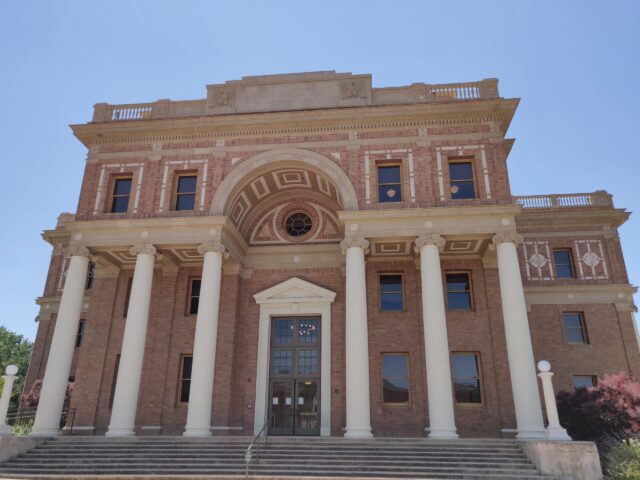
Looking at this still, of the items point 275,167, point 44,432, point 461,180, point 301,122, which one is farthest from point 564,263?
point 44,432

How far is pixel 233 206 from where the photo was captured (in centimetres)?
2189

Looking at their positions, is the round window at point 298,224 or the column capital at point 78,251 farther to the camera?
the round window at point 298,224

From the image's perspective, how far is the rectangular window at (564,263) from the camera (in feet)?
91.4

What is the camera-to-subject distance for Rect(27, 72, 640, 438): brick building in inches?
761

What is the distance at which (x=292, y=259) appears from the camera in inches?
934

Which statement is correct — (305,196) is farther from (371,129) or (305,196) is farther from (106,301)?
(106,301)

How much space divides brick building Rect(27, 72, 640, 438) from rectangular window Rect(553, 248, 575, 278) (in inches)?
305

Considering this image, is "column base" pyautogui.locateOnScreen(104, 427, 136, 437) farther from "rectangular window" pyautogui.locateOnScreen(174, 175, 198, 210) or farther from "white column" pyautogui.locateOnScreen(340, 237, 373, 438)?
"rectangular window" pyautogui.locateOnScreen(174, 175, 198, 210)

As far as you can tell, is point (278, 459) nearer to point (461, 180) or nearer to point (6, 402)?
point (6, 402)

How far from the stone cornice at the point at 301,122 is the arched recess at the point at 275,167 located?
112 cm

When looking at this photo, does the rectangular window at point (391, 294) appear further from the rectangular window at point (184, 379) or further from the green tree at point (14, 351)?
the green tree at point (14, 351)

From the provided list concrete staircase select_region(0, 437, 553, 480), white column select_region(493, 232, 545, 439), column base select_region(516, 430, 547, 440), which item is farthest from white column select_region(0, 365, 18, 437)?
white column select_region(493, 232, 545, 439)

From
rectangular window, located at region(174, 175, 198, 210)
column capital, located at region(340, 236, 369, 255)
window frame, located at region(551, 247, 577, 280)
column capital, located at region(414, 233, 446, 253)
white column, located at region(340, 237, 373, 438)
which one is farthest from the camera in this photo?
window frame, located at region(551, 247, 577, 280)

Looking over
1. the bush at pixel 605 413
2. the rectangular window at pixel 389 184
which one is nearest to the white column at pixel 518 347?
the bush at pixel 605 413
